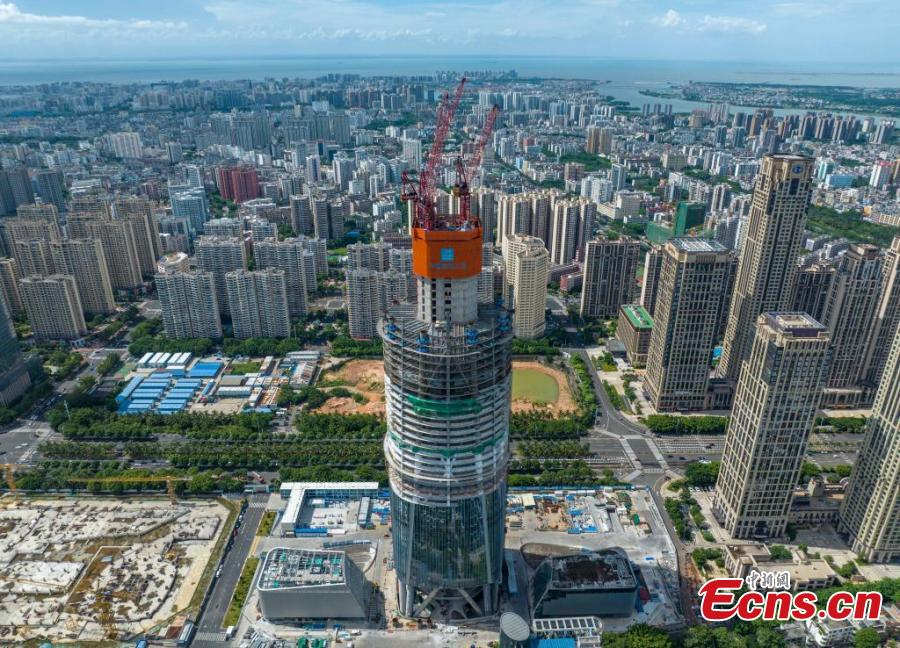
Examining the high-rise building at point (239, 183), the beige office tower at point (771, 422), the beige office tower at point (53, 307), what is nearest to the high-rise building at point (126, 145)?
the high-rise building at point (239, 183)

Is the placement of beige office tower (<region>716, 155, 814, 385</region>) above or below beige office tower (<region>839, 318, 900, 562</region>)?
above

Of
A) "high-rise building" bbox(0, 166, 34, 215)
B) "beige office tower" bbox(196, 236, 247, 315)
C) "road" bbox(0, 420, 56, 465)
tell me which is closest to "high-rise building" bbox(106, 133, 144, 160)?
"high-rise building" bbox(0, 166, 34, 215)

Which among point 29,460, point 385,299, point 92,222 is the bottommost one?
point 29,460

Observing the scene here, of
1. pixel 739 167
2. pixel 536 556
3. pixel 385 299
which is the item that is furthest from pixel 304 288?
pixel 739 167

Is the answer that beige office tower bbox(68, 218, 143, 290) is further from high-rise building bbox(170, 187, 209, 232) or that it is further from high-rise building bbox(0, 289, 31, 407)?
high-rise building bbox(0, 289, 31, 407)

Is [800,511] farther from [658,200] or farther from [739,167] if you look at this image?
[739,167]

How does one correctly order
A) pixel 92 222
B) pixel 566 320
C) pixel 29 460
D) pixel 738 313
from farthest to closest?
pixel 92 222 < pixel 566 320 < pixel 738 313 < pixel 29 460

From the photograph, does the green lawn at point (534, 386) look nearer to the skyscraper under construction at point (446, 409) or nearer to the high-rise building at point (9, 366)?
the skyscraper under construction at point (446, 409)
